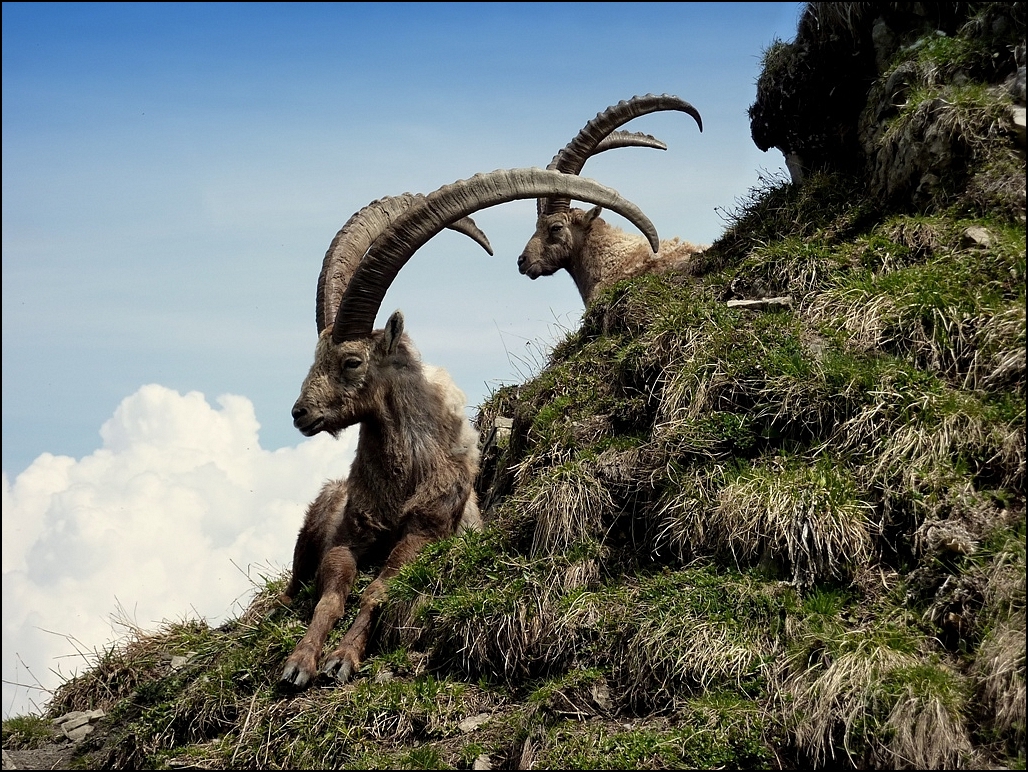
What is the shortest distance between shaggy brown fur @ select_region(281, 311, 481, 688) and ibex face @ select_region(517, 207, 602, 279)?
5.60m

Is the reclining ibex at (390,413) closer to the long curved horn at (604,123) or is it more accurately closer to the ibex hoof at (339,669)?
the ibex hoof at (339,669)

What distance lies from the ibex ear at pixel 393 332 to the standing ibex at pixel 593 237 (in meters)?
4.83

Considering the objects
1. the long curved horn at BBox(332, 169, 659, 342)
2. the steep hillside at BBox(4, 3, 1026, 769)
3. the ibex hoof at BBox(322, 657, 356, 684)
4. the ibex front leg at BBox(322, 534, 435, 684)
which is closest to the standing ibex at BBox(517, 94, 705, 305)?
the steep hillside at BBox(4, 3, 1026, 769)

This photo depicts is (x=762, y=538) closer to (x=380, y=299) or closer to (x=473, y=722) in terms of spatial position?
(x=473, y=722)

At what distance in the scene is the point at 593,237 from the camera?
47.3 ft

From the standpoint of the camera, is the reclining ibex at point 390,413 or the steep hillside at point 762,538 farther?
the reclining ibex at point 390,413

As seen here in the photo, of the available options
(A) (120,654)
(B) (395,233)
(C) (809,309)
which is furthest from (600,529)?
(A) (120,654)

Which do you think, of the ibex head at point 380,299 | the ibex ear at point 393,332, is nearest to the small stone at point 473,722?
the ibex head at point 380,299

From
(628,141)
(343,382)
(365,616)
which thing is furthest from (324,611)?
(628,141)

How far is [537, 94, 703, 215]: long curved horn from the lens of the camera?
13.7 metres

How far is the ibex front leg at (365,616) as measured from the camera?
306 inches

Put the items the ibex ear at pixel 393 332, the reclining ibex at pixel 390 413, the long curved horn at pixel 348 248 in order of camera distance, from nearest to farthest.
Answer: the reclining ibex at pixel 390 413
the ibex ear at pixel 393 332
the long curved horn at pixel 348 248

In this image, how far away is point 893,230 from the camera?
8.53m

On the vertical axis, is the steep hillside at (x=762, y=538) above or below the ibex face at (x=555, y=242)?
below
